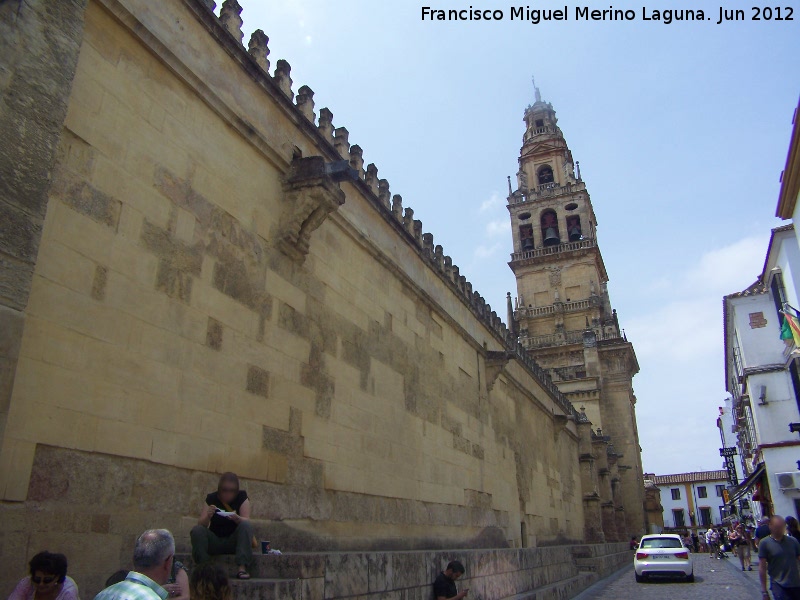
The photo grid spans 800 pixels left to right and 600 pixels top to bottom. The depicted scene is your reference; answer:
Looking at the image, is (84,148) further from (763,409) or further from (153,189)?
(763,409)

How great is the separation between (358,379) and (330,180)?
8.99ft

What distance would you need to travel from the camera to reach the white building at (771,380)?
2003 cm

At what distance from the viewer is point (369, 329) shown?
9016mm

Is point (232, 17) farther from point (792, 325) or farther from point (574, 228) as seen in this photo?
point (574, 228)

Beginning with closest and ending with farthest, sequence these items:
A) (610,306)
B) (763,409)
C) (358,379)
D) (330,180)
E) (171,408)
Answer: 1. (171,408)
2. (330,180)
3. (358,379)
4. (763,409)
5. (610,306)

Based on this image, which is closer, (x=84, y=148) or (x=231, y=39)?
(x=84, y=148)

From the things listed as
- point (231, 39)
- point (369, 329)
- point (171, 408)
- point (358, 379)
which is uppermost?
point (231, 39)

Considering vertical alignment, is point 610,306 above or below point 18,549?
above

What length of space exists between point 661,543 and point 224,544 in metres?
14.4

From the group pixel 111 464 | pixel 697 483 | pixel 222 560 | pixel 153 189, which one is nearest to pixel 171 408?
pixel 111 464

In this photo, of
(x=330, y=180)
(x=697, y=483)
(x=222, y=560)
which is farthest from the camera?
(x=697, y=483)

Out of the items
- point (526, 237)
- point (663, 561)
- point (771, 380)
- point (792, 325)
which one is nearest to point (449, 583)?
point (663, 561)

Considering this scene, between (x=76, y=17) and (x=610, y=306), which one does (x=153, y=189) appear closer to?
(x=76, y=17)

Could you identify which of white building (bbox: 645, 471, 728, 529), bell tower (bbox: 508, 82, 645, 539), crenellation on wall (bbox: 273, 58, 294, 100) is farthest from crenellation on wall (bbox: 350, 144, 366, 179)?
white building (bbox: 645, 471, 728, 529)
